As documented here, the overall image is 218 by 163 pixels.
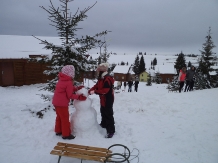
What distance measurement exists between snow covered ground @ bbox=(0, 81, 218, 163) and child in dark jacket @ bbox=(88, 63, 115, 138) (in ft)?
1.40

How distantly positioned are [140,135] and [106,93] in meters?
1.82

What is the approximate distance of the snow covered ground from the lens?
13.6 ft

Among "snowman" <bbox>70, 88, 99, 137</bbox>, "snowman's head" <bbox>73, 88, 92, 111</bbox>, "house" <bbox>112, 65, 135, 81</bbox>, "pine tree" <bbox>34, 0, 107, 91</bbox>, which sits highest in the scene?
"pine tree" <bbox>34, 0, 107, 91</bbox>

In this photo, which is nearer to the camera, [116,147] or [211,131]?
[116,147]

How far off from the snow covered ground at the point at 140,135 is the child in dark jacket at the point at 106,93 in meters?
0.43

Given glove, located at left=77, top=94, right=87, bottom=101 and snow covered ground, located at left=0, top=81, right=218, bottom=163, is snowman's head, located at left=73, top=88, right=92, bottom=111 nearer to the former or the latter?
glove, located at left=77, top=94, right=87, bottom=101

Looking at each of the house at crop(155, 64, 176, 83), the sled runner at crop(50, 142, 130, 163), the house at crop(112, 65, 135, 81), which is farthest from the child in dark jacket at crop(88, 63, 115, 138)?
the house at crop(155, 64, 176, 83)

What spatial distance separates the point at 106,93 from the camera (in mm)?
4828

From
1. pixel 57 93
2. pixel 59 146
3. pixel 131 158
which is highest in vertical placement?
pixel 57 93

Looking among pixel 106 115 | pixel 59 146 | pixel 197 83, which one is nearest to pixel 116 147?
pixel 106 115

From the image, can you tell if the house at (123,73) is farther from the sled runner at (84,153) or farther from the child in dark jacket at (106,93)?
the sled runner at (84,153)

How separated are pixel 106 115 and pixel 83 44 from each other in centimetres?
347

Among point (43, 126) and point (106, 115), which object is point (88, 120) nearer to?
point (106, 115)

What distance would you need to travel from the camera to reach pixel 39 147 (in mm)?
4363
